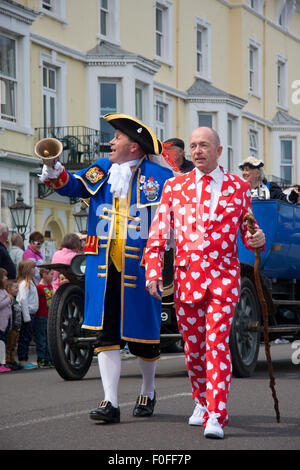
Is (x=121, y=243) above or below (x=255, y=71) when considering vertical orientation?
below

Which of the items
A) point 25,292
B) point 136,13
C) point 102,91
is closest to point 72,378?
point 25,292

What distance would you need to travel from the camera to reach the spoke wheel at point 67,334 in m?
9.09

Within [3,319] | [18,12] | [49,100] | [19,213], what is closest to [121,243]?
[3,319]

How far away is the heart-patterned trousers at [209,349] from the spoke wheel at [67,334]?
130 inches

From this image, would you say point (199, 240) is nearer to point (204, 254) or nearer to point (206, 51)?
point (204, 254)

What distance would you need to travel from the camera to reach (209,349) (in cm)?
576

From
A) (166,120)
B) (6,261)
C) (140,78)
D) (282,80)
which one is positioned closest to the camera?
(6,261)

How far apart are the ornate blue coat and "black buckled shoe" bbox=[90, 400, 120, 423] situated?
0.48 m

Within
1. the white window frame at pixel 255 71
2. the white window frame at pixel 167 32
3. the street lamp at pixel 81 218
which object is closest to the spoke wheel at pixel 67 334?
the street lamp at pixel 81 218

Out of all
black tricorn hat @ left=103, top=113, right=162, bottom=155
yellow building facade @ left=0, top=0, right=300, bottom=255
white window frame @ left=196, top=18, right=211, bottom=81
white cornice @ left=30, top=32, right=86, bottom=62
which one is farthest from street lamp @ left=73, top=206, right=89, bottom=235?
black tricorn hat @ left=103, top=113, right=162, bottom=155

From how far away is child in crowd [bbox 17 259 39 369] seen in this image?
11430mm

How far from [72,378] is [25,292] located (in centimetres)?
252

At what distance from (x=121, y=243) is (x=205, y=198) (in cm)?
75
